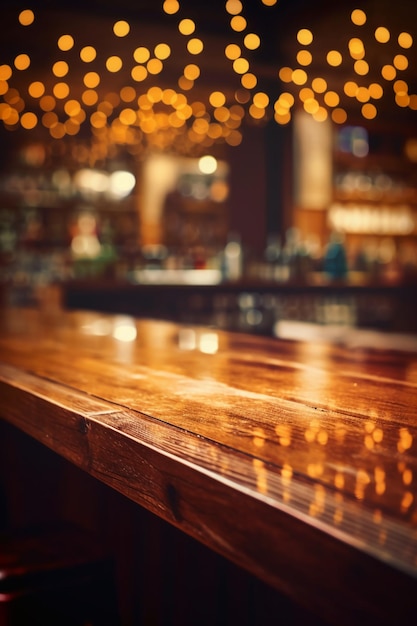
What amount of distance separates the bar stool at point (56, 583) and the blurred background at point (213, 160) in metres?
3.12

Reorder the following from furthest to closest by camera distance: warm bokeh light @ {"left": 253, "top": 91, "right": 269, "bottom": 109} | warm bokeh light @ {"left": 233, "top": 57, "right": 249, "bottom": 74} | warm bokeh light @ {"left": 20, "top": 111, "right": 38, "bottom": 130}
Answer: warm bokeh light @ {"left": 20, "top": 111, "right": 38, "bottom": 130} < warm bokeh light @ {"left": 253, "top": 91, "right": 269, "bottom": 109} < warm bokeh light @ {"left": 233, "top": 57, "right": 249, "bottom": 74}

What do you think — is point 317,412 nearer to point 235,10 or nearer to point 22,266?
point 235,10

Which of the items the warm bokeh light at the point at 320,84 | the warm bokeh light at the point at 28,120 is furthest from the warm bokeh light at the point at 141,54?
the warm bokeh light at the point at 28,120

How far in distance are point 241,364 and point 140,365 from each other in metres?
0.23

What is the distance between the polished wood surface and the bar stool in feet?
0.80

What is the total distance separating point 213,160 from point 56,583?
7624 mm

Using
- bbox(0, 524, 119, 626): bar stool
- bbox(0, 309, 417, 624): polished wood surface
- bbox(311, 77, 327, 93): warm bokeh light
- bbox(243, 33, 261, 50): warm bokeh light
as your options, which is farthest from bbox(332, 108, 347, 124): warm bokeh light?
bbox(0, 524, 119, 626): bar stool

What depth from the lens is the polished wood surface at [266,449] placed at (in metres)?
0.54

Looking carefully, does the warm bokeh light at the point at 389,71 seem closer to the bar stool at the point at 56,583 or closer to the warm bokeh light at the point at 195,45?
the warm bokeh light at the point at 195,45

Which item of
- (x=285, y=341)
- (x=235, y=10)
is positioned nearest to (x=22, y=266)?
(x=235, y=10)

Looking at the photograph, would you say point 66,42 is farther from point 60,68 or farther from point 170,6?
point 170,6

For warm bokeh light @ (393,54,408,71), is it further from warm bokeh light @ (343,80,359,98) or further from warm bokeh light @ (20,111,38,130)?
warm bokeh light @ (20,111,38,130)

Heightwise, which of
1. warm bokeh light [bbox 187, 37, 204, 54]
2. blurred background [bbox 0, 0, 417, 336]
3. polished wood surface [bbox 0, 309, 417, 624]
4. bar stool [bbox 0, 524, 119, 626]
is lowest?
bar stool [bbox 0, 524, 119, 626]

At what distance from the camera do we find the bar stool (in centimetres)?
113
